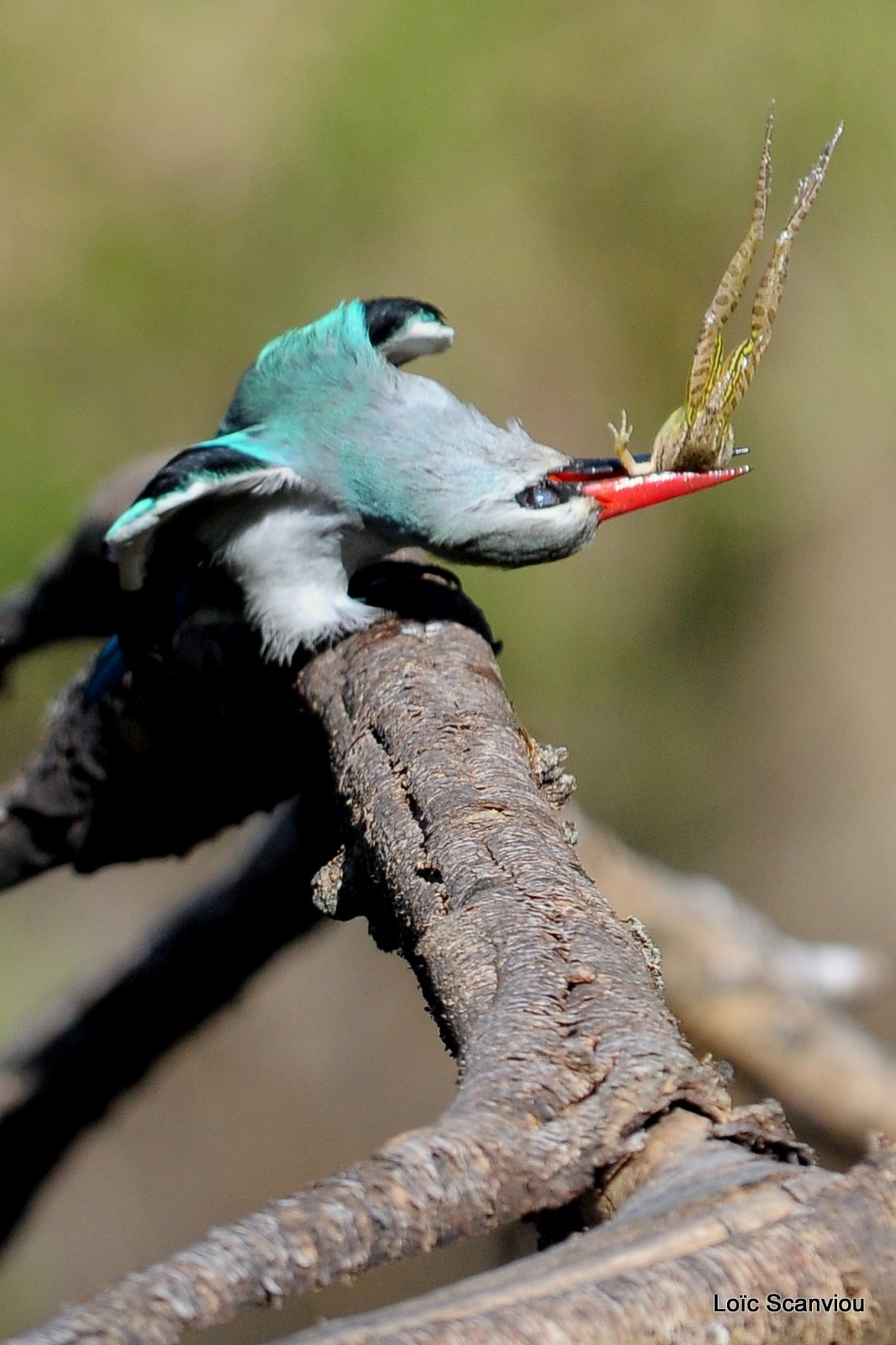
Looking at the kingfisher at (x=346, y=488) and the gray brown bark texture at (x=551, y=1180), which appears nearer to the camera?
the gray brown bark texture at (x=551, y=1180)

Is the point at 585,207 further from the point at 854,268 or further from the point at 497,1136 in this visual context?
the point at 497,1136

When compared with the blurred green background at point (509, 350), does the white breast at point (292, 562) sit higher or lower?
lower

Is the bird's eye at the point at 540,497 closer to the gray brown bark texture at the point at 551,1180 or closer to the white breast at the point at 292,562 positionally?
the white breast at the point at 292,562

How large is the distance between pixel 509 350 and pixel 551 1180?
2.50 m

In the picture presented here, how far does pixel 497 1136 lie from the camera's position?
62 cm

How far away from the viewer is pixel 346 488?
132 cm

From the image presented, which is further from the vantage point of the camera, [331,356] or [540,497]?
[331,356]
